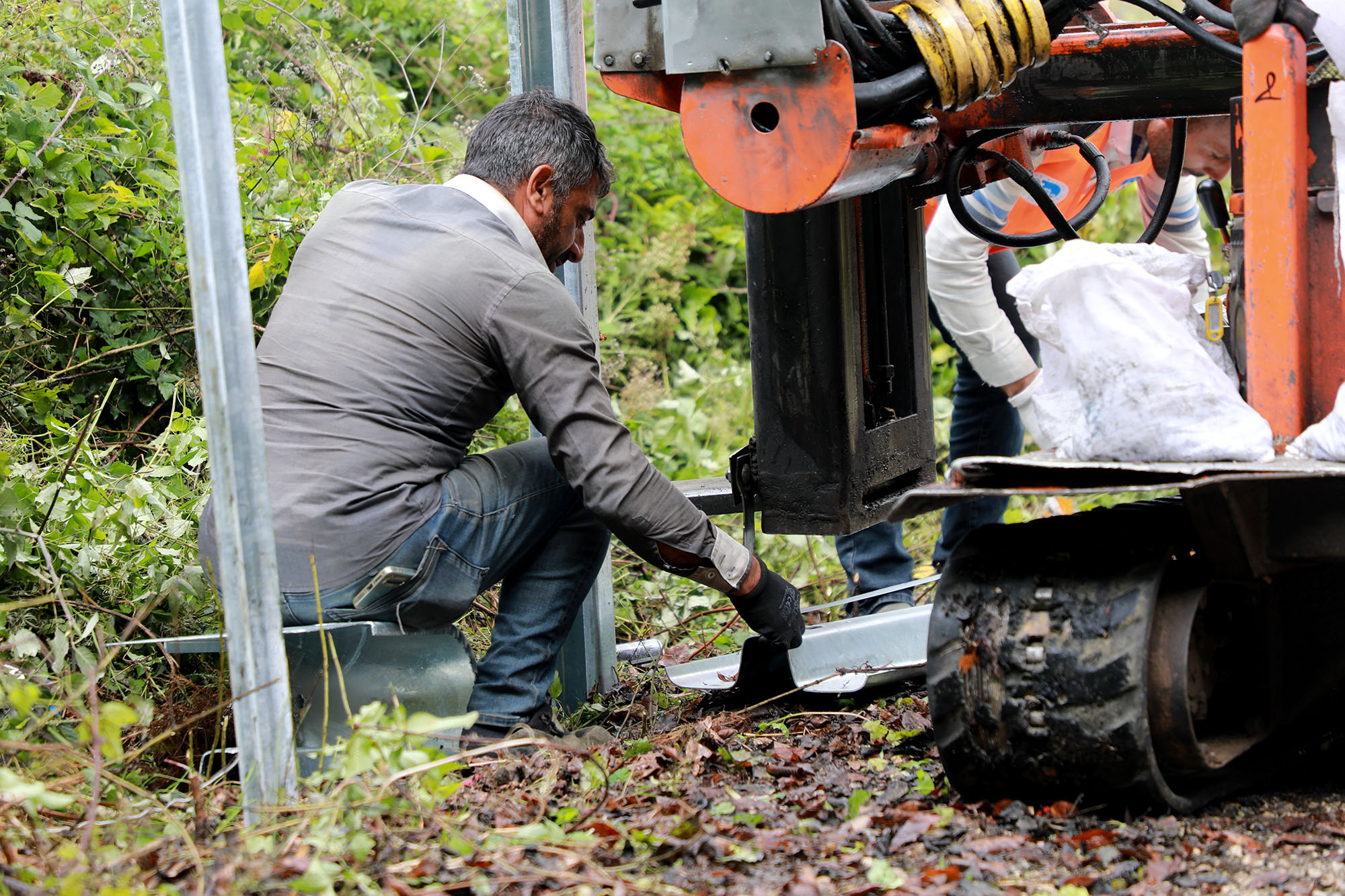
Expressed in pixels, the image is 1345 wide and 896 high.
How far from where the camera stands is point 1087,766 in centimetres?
202

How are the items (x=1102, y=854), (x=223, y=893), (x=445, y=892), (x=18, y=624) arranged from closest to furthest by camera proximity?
(x=223, y=893) → (x=445, y=892) → (x=1102, y=854) → (x=18, y=624)

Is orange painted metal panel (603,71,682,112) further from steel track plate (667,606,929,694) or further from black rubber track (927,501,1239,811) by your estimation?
steel track plate (667,606,929,694)

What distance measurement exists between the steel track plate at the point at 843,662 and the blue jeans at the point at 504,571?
1.38 feet

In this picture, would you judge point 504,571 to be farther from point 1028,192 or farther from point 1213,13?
point 1213,13

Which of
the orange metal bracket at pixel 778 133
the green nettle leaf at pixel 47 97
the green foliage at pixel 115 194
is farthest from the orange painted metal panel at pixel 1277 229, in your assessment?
the green nettle leaf at pixel 47 97

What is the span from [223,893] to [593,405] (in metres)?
1.30

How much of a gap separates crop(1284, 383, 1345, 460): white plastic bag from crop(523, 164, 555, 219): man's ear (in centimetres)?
170

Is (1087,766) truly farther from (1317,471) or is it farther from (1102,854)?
(1317,471)

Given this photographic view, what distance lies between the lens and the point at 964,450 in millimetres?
4770

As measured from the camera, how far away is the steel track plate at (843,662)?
3027 millimetres

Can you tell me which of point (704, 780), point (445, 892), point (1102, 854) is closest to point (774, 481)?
point (704, 780)

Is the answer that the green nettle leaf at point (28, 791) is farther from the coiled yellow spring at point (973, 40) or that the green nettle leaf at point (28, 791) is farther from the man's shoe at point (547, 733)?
the coiled yellow spring at point (973, 40)

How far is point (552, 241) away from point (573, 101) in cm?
43

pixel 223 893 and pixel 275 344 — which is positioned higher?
pixel 275 344
